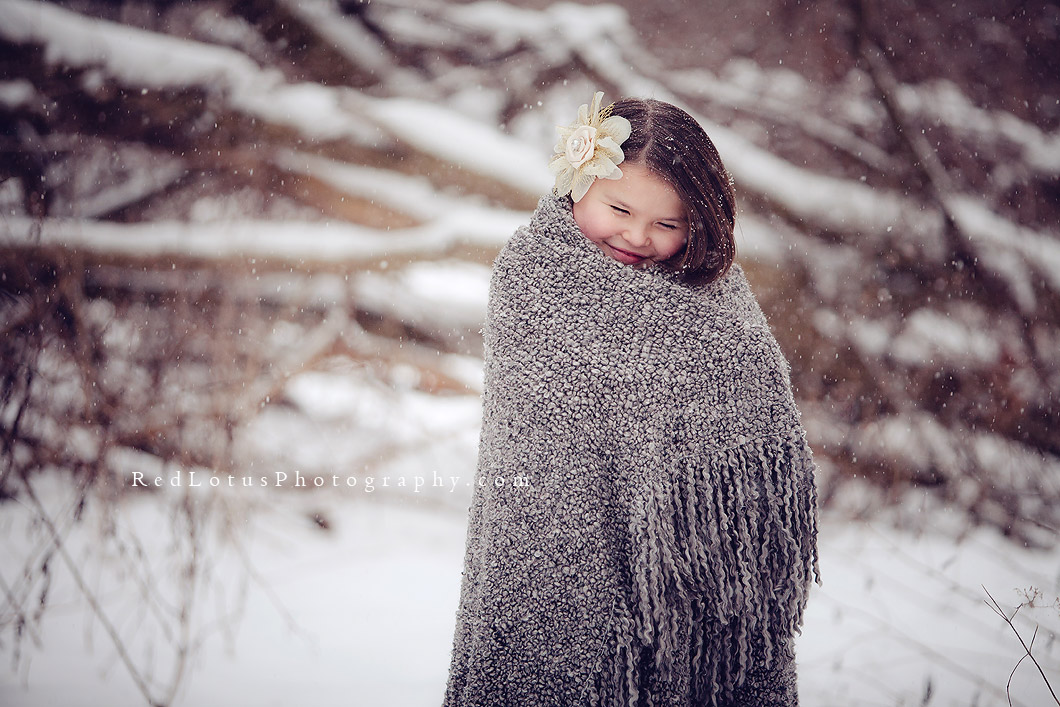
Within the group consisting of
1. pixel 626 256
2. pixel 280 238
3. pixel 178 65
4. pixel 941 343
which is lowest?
pixel 626 256

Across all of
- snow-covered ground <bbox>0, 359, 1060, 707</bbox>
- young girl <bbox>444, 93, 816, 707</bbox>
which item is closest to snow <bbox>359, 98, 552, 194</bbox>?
snow-covered ground <bbox>0, 359, 1060, 707</bbox>

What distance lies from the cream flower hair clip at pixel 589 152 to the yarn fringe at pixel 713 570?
0.54m

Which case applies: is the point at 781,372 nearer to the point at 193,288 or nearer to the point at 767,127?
the point at 767,127

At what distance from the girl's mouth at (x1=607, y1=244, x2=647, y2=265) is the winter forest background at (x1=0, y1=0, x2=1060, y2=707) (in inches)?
66.9

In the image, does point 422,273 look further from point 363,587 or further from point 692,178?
point 692,178

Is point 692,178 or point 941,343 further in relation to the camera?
point 941,343

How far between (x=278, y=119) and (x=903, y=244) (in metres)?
2.96

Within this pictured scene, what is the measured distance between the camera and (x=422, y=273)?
3309 mm

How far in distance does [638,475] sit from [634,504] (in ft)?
0.16

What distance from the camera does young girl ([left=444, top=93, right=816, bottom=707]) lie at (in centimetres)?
111

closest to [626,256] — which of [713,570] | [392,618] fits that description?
[713,570]

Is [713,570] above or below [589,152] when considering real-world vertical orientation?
below

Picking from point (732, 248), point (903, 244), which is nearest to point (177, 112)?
point (732, 248)

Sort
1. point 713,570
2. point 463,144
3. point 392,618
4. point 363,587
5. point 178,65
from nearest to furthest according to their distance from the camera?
point 713,570 < point 392,618 < point 363,587 < point 178,65 < point 463,144
